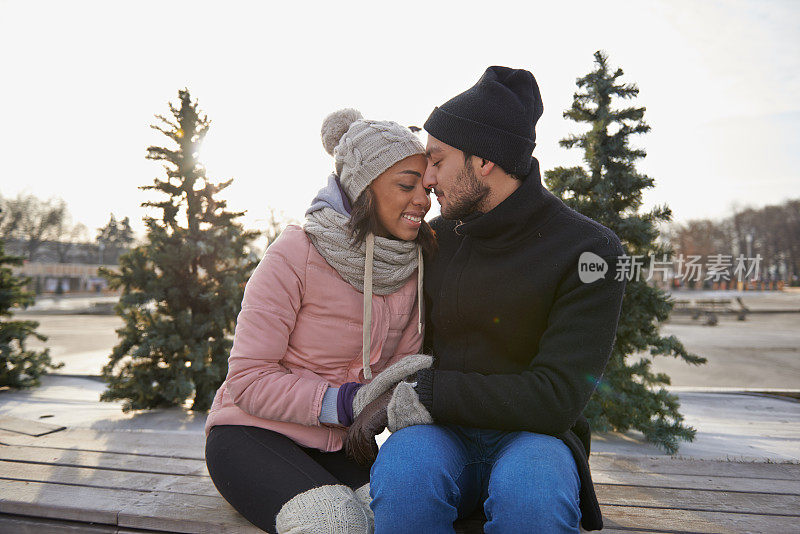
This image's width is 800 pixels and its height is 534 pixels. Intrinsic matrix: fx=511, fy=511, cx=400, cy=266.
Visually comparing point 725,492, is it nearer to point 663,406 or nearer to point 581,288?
point 581,288

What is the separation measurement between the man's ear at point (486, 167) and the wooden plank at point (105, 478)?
1.73 m

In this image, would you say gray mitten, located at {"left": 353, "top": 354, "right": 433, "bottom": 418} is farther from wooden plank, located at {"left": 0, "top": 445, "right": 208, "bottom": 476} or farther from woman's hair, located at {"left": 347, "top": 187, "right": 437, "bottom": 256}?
wooden plank, located at {"left": 0, "top": 445, "right": 208, "bottom": 476}

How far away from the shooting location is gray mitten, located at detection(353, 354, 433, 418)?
1869 mm

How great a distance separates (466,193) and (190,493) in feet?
→ 5.51

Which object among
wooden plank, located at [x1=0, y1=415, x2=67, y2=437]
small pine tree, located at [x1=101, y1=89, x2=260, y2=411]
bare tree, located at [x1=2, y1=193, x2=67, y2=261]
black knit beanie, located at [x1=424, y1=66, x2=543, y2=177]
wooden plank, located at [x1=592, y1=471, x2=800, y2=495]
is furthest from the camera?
bare tree, located at [x1=2, y1=193, x2=67, y2=261]

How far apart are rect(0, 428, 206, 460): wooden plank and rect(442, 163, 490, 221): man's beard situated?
1803 mm

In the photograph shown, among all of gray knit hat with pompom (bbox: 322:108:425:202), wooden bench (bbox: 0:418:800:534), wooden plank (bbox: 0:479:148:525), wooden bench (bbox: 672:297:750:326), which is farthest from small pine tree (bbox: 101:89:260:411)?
wooden bench (bbox: 672:297:750:326)

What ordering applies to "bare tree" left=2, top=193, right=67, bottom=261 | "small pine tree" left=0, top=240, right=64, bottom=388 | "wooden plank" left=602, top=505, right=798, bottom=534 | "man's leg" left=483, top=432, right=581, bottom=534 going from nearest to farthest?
"man's leg" left=483, top=432, right=581, bottom=534 < "wooden plank" left=602, top=505, right=798, bottom=534 < "small pine tree" left=0, top=240, right=64, bottom=388 < "bare tree" left=2, top=193, right=67, bottom=261

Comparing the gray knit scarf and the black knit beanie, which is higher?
the black knit beanie

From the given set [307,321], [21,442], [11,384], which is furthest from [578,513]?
[11,384]

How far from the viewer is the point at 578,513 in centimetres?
153

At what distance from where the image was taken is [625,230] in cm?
426

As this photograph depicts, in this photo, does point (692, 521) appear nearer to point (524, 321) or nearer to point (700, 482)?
point (700, 482)

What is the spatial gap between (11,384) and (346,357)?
653 centimetres
